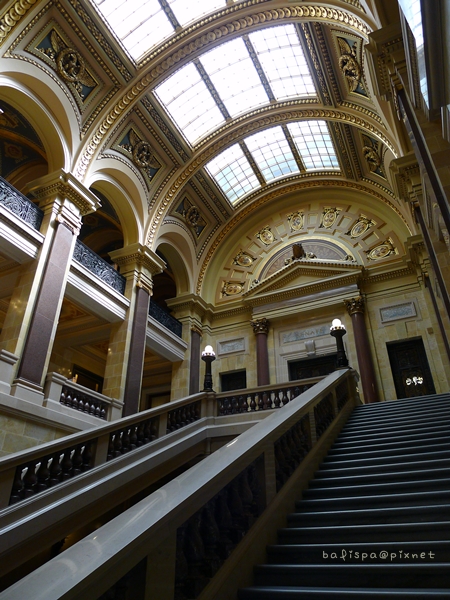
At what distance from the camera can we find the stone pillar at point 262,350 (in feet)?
43.4

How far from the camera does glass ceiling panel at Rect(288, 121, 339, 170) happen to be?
46.5 ft

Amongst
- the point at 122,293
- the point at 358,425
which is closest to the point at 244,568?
the point at 358,425

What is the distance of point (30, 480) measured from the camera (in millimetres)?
4965

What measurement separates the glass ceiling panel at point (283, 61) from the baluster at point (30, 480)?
11601mm

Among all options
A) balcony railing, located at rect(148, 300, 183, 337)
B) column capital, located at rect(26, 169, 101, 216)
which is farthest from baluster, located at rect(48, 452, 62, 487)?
balcony railing, located at rect(148, 300, 183, 337)

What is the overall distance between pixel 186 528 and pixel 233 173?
577 inches

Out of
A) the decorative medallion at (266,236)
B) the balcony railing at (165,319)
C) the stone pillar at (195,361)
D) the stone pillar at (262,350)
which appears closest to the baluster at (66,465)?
the balcony railing at (165,319)

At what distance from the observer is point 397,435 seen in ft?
17.2

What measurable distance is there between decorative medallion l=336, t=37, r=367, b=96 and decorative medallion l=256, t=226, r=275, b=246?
5.82 meters

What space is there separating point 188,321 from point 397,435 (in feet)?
32.6

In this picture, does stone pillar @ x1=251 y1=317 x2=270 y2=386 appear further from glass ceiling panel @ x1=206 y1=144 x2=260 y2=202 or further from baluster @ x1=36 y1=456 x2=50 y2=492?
baluster @ x1=36 y1=456 x2=50 y2=492

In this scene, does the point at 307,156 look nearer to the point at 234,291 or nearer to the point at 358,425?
the point at 234,291

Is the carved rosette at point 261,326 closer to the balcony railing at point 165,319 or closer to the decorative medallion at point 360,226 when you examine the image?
the balcony railing at point 165,319

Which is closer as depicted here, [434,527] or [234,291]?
[434,527]
